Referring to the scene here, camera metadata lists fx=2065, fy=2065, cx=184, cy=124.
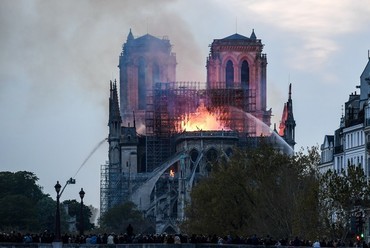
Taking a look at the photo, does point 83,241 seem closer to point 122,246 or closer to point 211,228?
point 122,246

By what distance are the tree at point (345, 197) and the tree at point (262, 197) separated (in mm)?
1531

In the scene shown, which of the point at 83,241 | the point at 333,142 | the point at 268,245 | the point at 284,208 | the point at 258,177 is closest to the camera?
the point at 268,245

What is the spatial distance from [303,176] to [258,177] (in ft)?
15.7

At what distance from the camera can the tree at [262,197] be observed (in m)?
126

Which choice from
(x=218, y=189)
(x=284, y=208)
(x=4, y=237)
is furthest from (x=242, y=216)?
(x=4, y=237)

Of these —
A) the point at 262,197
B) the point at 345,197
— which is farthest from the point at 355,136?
the point at 345,197

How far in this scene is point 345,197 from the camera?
117m

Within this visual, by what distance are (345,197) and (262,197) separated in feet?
58.2

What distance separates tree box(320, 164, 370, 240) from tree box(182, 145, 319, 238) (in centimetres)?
153

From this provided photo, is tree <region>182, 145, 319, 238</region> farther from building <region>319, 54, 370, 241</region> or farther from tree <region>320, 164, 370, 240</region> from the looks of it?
building <region>319, 54, 370, 241</region>

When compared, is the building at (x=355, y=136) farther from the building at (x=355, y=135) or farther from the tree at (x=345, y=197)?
the tree at (x=345, y=197)

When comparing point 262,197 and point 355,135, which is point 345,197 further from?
point 355,135

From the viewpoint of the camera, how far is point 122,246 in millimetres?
108438

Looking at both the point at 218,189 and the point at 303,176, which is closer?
the point at 303,176
